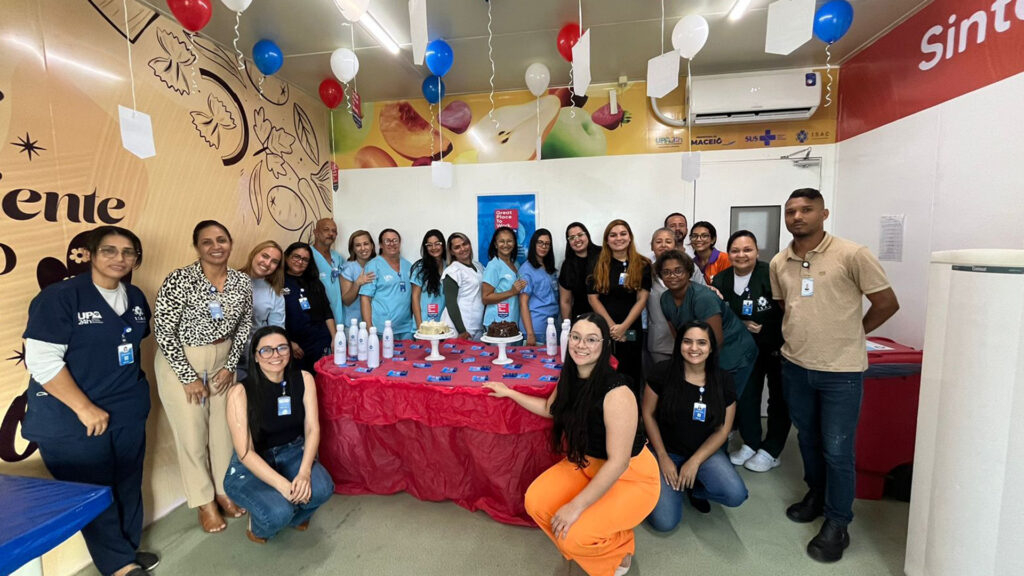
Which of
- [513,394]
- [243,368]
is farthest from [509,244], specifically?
[243,368]

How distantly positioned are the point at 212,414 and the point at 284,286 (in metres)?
0.97

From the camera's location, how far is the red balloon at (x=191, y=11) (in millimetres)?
2053

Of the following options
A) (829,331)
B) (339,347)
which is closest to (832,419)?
(829,331)

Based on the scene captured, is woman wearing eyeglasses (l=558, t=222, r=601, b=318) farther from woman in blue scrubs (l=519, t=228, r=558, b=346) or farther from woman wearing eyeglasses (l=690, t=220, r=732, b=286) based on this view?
woman wearing eyeglasses (l=690, t=220, r=732, b=286)

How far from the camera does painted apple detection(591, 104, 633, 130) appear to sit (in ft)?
13.5

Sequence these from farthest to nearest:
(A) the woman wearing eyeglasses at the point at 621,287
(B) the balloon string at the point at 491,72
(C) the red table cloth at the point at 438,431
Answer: (A) the woman wearing eyeglasses at the point at 621,287 < (B) the balloon string at the point at 491,72 < (C) the red table cloth at the point at 438,431

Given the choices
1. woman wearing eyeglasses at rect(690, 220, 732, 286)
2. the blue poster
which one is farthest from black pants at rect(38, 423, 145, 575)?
woman wearing eyeglasses at rect(690, 220, 732, 286)

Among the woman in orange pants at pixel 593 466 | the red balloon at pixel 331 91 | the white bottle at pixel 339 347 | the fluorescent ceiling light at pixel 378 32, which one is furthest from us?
the red balloon at pixel 331 91

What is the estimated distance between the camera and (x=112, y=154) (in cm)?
242

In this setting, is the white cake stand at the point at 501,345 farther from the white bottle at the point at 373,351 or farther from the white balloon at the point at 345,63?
the white balloon at the point at 345,63

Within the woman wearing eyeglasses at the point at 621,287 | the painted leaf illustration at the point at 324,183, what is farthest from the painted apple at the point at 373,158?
the woman wearing eyeglasses at the point at 621,287

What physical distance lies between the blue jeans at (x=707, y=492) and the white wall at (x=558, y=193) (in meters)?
2.33

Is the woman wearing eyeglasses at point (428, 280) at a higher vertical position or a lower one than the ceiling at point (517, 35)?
lower

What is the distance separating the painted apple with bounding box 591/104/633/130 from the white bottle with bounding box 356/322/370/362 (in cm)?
296
